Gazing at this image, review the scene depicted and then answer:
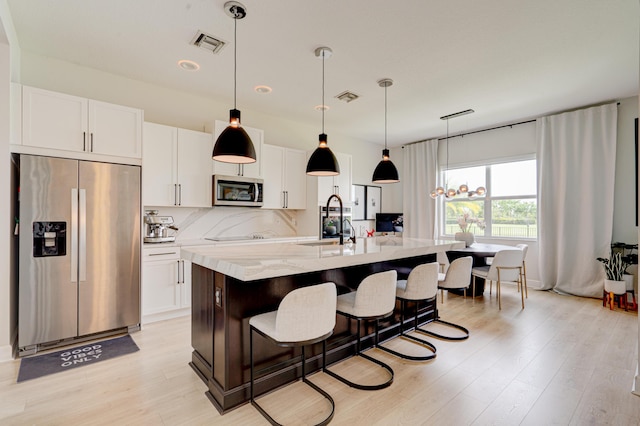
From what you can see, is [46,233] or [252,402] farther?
[46,233]

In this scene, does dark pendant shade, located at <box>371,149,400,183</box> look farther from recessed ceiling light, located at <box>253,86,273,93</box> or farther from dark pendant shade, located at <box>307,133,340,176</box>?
recessed ceiling light, located at <box>253,86,273,93</box>

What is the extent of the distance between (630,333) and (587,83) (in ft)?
9.59

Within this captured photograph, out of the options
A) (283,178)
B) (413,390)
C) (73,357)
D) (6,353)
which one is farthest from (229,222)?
(413,390)

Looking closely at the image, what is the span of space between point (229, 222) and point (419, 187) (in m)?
4.11

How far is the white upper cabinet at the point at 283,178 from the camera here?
15.7ft

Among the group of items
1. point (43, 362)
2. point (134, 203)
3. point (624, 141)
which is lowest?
point (43, 362)

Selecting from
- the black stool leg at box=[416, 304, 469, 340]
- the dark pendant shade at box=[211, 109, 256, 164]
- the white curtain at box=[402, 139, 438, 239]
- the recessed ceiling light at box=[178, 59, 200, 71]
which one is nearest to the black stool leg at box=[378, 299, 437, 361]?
the black stool leg at box=[416, 304, 469, 340]

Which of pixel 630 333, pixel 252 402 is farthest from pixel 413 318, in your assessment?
pixel 630 333

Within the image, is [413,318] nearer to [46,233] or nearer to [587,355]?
[587,355]

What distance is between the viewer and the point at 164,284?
11.7 feet

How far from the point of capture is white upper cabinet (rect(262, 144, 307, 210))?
4.78 m

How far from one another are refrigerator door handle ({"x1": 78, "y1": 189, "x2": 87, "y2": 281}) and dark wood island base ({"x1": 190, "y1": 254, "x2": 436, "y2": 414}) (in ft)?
4.36

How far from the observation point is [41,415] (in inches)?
75.5

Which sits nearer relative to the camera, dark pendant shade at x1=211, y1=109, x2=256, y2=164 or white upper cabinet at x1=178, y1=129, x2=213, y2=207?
dark pendant shade at x1=211, y1=109, x2=256, y2=164
